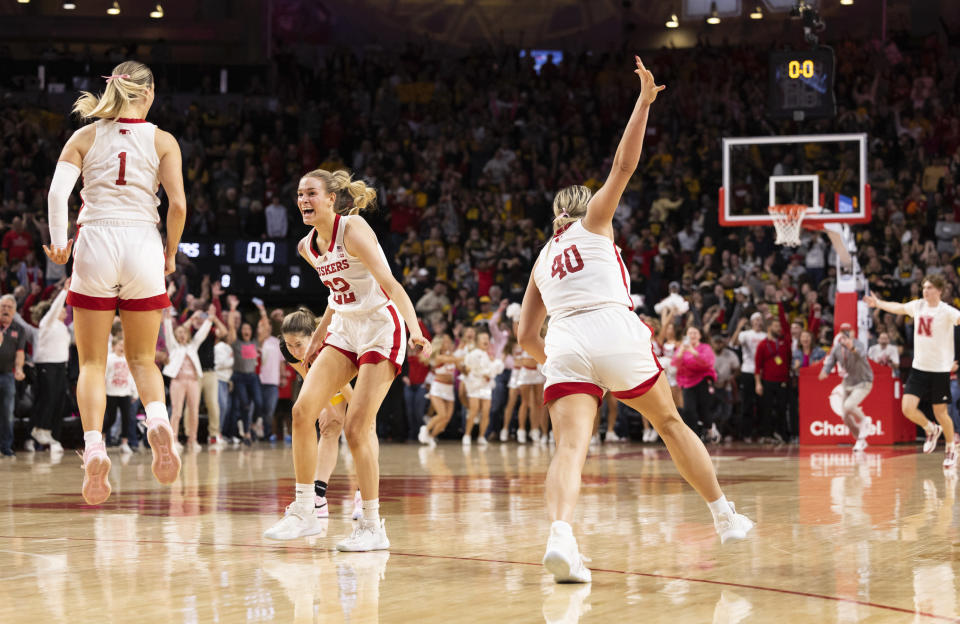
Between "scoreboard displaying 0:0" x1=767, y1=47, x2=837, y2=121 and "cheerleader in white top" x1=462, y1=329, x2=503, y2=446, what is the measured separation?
5640mm

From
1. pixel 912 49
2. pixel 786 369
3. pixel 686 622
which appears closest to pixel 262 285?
pixel 786 369

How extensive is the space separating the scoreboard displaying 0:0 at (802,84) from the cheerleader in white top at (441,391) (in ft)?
19.9

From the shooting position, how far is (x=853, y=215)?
18031 millimetres

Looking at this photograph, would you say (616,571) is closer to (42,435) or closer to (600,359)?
(600,359)

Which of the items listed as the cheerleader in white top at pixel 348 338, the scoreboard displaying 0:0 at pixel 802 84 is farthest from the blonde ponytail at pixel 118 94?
the scoreboard displaying 0:0 at pixel 802 84

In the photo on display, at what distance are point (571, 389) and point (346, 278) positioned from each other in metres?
1.86

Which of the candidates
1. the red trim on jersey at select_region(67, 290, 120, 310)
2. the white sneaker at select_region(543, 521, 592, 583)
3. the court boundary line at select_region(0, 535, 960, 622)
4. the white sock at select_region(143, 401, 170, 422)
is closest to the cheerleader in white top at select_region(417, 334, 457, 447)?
the court boundary line at select_region(0, 535, 960, 622)

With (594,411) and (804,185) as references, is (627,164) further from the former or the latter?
(804,185)

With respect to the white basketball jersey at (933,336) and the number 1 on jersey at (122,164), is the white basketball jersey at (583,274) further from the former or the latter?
the white basketball jersey at (933,336)

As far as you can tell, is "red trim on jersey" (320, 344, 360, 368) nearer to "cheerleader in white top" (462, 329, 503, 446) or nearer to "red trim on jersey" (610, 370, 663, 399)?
"red trim on jersey" (610, 370, 663, 399)

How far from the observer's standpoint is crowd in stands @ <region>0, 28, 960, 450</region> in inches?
749

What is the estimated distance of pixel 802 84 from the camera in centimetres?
1786

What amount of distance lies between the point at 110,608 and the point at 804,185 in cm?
1561

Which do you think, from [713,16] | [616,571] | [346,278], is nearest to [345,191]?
[346,278]
